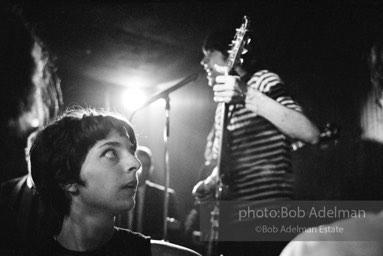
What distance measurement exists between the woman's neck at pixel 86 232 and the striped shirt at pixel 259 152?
746 mm

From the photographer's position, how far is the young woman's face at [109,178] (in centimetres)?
148

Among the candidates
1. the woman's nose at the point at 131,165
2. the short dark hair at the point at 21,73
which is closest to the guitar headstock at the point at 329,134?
the woman's nose at the point at 131,165

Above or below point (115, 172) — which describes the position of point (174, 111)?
above

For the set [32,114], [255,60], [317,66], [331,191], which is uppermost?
[317,66]

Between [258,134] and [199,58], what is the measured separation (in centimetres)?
282

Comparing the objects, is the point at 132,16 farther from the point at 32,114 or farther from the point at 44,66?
the point at 32,114

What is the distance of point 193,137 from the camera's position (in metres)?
4.95

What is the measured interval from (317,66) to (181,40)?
1.71 m

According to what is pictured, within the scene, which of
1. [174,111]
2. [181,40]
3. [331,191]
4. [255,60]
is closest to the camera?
[255,60]

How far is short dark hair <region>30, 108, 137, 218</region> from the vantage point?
1558 mm

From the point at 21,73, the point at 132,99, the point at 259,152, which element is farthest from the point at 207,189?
the point at 132,99

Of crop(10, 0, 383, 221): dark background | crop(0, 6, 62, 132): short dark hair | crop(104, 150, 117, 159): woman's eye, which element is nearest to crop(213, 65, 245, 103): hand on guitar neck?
crop(104, 150, 117, 159): woman's eye

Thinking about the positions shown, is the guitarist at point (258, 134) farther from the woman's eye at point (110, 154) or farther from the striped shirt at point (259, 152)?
the woman's eye at point (110, 154)

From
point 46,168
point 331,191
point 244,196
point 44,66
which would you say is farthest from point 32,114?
point 331,191
